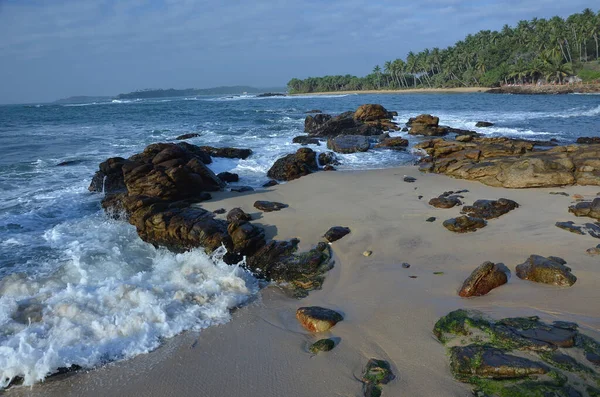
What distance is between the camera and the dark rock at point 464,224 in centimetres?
868

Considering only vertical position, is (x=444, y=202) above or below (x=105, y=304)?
above

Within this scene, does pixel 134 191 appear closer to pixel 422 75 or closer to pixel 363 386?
pixel 363 386

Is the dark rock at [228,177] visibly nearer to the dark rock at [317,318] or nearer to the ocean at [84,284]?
the ocean at [84,284]

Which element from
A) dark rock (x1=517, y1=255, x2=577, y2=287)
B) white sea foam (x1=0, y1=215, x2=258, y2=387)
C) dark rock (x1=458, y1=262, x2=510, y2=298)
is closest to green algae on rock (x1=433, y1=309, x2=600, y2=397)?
dark rock (x1=458, y1=262, x2=510, y2=298)

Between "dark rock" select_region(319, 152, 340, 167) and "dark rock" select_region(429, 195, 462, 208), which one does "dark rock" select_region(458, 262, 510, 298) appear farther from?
"dark rock" select_region(319, 152, 340, 167)

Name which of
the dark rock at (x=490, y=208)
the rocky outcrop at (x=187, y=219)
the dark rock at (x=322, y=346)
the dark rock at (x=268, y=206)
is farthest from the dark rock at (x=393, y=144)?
Answer: the dark rock at (x=322, y=346)

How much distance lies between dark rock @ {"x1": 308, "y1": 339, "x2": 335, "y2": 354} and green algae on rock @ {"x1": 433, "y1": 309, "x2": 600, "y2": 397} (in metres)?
1.45

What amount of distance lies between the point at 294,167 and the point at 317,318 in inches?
391

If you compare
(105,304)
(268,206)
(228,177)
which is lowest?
(105,304)

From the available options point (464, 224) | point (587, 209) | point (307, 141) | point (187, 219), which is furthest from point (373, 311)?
point (307, 141)

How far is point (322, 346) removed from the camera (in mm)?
5215

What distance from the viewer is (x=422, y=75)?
120 m

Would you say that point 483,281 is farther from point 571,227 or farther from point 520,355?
point 571,227

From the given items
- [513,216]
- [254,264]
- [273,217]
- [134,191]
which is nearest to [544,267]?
[513,216]
